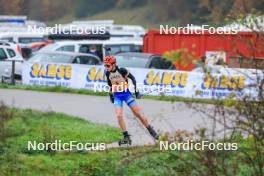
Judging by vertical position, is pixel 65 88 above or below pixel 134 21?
below

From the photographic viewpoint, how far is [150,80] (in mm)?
23344

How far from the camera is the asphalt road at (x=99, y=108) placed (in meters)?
16.2

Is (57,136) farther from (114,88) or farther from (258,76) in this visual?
(258,76)

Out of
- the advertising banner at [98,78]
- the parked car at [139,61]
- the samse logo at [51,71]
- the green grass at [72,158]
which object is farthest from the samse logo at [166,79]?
the green grass at [72,158]

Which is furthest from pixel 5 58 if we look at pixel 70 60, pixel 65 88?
pixel 65 88

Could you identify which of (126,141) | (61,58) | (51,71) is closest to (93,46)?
(61,58)

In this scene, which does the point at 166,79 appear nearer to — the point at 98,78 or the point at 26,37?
the point at 98,78

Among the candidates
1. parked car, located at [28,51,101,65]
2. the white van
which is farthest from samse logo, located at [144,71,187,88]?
the white van

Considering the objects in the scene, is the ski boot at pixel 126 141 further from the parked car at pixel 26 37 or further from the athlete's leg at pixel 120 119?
the parked car at pixel 26 37

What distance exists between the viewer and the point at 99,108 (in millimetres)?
20000

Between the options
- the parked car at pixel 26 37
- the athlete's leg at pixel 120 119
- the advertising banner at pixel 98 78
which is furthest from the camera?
the parked car at pixel 26 37

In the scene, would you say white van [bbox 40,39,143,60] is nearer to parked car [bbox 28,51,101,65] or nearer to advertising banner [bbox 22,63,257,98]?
parked car [bbox 28,51,101,65]

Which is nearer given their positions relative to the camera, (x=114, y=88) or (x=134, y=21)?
(x=114, y=88)

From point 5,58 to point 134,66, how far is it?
572 centimetres
